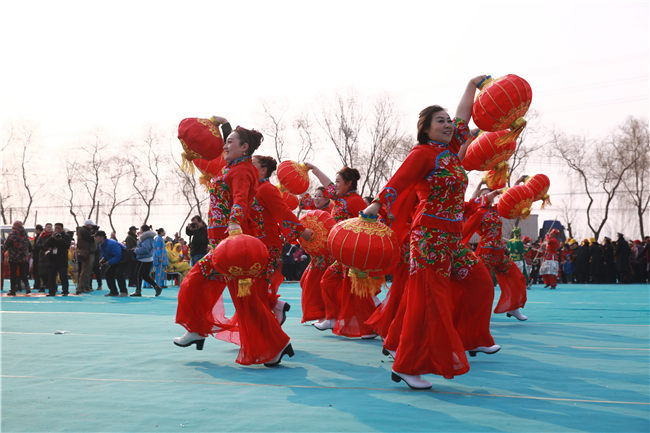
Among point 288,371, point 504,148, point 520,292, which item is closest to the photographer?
point 288,371

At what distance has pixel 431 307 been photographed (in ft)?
14.9

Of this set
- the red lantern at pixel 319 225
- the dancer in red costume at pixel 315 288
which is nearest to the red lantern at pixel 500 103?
the red lantern at pixel 319 225

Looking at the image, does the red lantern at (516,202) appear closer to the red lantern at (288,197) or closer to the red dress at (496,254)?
the red dress at (496,254)

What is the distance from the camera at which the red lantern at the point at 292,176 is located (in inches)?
349

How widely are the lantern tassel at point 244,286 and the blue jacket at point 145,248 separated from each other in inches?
436

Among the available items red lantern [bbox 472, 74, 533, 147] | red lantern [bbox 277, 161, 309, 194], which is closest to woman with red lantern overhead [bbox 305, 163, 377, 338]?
red lantern [bbox 277, 161, 309, 194]

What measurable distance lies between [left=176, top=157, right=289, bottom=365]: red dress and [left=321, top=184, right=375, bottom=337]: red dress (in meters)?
1.87

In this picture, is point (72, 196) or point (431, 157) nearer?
point (431, 157)

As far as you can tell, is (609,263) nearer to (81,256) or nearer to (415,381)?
(81,256)

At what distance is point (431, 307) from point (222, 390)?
1.57 m

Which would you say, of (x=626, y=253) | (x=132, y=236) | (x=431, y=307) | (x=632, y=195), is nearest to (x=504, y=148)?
(x=431, y=307)

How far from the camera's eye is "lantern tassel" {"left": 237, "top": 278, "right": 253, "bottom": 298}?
5.34 meters

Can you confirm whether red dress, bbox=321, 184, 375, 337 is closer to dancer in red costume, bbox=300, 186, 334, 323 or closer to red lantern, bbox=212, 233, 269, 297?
dancer in red costume, bbox=300, 186, 334, 323

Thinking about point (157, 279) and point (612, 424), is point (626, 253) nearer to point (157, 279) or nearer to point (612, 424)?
point (157, 279)
